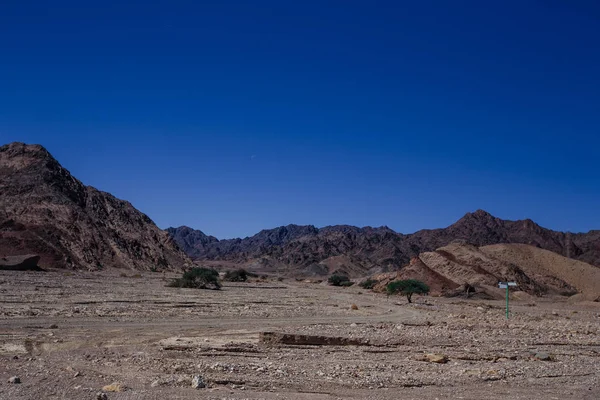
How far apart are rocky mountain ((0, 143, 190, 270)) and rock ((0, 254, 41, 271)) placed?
28.6 feet

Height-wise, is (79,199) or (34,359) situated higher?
(79,199)

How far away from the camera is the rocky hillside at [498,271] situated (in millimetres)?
55188

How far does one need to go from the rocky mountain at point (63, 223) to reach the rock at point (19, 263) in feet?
28.6

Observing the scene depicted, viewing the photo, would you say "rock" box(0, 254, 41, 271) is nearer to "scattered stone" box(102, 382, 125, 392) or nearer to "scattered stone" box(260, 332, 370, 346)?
"scattered stone" box(260, 332, 370, 346)

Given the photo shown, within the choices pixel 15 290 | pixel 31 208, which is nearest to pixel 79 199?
pixel 31 208

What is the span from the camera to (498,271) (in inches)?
2276

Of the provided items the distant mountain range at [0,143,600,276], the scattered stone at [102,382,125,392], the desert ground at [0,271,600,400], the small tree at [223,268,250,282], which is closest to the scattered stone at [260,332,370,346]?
the desert ground at [0,271,600,400]

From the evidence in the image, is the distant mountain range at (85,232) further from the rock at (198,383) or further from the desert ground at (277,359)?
the rock at (198,383)

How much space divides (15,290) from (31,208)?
5498cm

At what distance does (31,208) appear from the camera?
276ft

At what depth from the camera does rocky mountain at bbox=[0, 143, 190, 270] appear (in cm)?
7719

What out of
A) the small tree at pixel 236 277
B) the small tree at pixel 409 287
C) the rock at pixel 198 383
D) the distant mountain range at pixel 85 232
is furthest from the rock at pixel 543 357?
the small tree at pixel 236 277

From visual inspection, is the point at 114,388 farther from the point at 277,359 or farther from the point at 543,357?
the point at 543,357

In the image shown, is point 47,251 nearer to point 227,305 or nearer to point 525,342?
point 227,305
